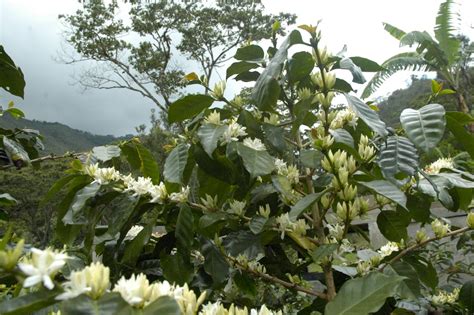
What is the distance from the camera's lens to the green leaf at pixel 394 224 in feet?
2.95

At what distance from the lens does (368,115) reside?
30.8 inches

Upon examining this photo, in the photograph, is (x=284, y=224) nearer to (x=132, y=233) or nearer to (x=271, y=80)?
(x=271, y=80)

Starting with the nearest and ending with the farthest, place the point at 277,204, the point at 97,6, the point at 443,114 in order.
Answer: the point at 443,114 → the point at 277,204 → the point at 97,6

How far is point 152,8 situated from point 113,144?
11.6 metres

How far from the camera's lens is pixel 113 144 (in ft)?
3.71

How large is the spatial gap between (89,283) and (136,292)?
0.13 ft

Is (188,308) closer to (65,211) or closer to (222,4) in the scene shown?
(65,211)

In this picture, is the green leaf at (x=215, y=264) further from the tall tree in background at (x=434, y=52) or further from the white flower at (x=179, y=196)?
the tall tree in background at (x=434, y=52)

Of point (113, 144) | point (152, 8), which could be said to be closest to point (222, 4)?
point (152, 8)

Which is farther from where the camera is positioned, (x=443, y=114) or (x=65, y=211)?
(x=65, y=211)

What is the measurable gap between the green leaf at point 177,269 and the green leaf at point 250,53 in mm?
434

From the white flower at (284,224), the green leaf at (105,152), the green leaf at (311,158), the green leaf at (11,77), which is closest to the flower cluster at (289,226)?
the white flower at (284,224)

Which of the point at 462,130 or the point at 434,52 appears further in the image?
the point at 434,52

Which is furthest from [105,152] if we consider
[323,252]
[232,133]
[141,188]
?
[323,252]
